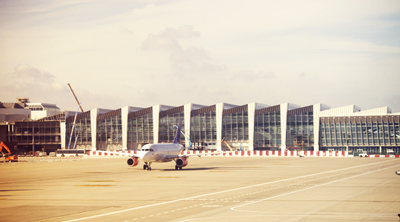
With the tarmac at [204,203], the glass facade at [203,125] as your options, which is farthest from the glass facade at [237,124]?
the tarmac at [204,203]

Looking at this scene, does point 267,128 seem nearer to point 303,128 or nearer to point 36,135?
point 303,128

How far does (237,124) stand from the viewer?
138250 mm

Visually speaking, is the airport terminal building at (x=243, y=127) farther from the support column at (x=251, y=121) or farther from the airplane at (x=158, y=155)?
the airplane at (x=158, y=155)

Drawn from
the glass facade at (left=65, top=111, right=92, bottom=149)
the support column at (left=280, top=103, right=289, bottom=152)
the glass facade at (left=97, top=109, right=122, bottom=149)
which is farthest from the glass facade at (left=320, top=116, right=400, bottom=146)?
the glass facade at (left=65, top=111, right=92, bottom=149)

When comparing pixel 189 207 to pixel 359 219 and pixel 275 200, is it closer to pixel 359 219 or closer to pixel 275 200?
pixel 275 200

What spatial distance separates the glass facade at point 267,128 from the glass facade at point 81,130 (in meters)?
58.9

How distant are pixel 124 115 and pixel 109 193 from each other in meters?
120

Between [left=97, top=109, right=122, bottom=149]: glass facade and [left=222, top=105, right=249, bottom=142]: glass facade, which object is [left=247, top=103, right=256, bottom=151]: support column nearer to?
[left=222, top=105, right=249, bottom=142]: glass facade

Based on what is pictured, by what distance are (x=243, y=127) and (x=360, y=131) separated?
35.0 metres

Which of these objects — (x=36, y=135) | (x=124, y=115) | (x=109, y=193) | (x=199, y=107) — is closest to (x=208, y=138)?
(x=199, y=107)

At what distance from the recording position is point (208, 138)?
5586 inches

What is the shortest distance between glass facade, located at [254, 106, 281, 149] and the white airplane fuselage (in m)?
82.7

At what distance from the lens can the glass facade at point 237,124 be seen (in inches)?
5423

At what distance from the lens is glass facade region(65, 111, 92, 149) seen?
153750 millimetres
